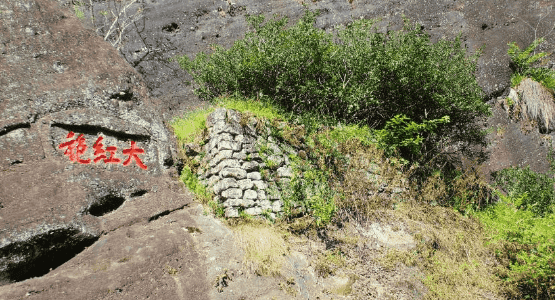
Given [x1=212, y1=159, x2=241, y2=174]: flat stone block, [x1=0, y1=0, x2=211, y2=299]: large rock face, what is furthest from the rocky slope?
[x1=212, y1=159, x2=241, y2=174]: flat stone block

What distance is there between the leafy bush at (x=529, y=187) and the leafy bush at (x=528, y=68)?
12.2 feet

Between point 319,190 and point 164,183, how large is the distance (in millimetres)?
3356

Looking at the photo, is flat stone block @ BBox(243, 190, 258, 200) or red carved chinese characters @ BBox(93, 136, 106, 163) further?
flat stone block @ BBox(243, 190, 258, 200)

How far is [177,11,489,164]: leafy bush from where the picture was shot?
8.30 metres

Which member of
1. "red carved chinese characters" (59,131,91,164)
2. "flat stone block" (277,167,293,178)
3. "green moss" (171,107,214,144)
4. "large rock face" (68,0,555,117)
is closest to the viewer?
"red carved chinese characters" (59,131,91,164)

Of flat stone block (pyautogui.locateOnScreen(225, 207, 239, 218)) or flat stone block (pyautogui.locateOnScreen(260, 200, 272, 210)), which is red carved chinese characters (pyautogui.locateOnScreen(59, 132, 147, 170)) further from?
flat stone block (pyautogui.locateOnScreen(260, 200, 272, 210))

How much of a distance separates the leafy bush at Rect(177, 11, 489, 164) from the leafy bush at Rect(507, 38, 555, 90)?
3.55m

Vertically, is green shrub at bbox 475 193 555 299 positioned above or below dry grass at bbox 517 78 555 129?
below

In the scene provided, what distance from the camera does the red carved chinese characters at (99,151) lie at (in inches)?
224

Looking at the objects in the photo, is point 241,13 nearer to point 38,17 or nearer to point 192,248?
point 38,17

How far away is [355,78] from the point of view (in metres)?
8.46

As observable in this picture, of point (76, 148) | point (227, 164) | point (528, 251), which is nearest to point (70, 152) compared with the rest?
point (76, 148)

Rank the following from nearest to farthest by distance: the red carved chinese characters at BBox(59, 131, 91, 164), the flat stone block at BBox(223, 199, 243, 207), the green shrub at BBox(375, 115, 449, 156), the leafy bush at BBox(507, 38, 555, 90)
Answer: the red carved chinese characters at BBox(59, 131, 91, 164), the flat stone block at BBox(223, 199, 243, 207), the green shrub at BBox(375, 115, 449, 156), the leafy bush at BBox(507, 38, 555, 90)

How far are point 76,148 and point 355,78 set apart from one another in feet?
21.9
